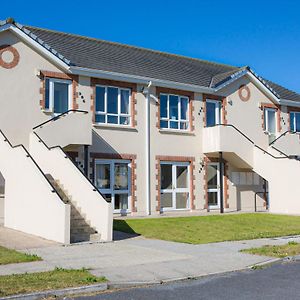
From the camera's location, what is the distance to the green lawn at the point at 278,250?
10.6 metres

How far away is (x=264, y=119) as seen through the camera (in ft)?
83.1

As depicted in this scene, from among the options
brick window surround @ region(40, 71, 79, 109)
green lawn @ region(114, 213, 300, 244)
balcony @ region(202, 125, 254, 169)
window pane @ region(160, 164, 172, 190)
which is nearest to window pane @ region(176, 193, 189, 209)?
window pane @ region(160, 164, 172, 190)

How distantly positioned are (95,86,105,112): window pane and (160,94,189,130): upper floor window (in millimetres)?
3050

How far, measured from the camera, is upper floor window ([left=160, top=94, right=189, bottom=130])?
21562 mm

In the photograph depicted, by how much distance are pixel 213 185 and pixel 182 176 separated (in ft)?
6.55

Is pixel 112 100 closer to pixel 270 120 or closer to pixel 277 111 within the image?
pixel 270 120

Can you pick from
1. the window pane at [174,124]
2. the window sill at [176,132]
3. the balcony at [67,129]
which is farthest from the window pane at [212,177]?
the balcony at [67,129]

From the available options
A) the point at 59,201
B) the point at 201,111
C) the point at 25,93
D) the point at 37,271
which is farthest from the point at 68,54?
the point at 37,271

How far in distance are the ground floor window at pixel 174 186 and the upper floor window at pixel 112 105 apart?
117 inches

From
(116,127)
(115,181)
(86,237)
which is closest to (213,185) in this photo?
(115,181)

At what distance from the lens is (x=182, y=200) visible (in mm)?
21766

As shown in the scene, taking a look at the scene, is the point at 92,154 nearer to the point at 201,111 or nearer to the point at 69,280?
the point at 201,111

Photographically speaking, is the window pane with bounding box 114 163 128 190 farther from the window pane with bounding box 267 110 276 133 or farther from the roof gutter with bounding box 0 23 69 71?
the window pane with bounding box 267 110 276 133

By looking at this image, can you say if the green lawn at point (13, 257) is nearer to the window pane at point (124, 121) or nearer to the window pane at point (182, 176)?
the window pane at point (124, 121)
